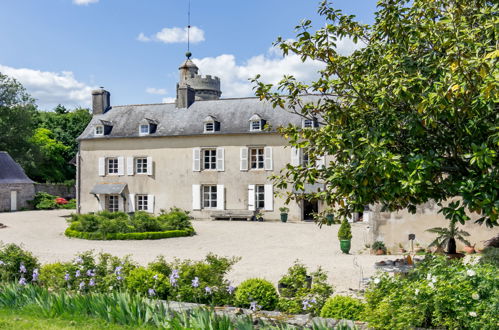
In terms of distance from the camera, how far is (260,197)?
25.3m

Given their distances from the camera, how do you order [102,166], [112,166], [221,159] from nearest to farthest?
[221,159], [102,166], [112,166]

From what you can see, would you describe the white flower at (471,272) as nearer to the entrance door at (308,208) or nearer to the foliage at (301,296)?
the foliage at (301,296)

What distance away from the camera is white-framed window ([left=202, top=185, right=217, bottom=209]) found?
1025 inches

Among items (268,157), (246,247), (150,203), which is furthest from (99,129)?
(246,247)

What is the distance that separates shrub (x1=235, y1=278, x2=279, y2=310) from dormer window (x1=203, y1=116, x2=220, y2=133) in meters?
20.2

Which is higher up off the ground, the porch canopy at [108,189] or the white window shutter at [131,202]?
the porch canopy at [108,189]

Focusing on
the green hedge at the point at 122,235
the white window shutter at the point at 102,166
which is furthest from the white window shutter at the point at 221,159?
the green hedge at the point at 122,235

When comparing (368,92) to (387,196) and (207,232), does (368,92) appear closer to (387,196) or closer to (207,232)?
(387,196)

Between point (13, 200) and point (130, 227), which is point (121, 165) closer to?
point (13, 200)

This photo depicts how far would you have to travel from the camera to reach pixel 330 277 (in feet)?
33.2

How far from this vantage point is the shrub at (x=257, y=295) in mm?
6082

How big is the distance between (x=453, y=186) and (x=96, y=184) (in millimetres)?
24973

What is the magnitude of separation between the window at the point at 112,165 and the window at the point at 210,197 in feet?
19.5

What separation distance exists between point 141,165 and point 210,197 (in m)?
4.84
